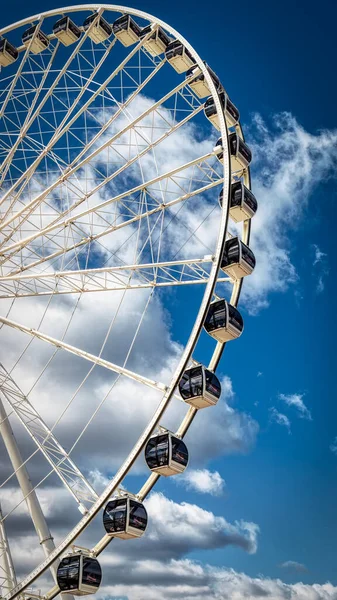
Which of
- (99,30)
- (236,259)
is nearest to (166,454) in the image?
(236,259)

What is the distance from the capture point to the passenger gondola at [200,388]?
18.8 m

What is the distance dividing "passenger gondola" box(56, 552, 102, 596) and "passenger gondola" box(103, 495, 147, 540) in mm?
812

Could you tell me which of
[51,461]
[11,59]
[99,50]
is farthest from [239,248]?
[11,59]

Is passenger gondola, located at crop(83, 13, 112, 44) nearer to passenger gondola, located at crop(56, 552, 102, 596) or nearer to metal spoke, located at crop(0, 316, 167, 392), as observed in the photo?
metal spoke, located at crop(0, 316, 167, 392)

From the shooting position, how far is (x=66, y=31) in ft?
89.1

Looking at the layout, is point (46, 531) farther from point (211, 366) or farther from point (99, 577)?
point (211, 366)

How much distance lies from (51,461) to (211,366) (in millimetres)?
5153

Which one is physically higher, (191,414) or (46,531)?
(191,414)

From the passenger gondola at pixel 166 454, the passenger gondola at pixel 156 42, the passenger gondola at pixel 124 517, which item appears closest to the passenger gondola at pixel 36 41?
the passenger gondola at pixel 156 42

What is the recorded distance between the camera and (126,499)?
17.5 meters

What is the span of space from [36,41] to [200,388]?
1535 centimetres

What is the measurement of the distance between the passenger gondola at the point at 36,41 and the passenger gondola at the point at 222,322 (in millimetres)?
13225

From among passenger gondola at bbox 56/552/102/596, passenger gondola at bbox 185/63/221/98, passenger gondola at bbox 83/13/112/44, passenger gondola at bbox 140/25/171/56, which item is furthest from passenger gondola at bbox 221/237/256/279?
passenger gondola at bbox 83/13/112/44

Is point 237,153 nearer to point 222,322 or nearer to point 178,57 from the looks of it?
point 178,57
